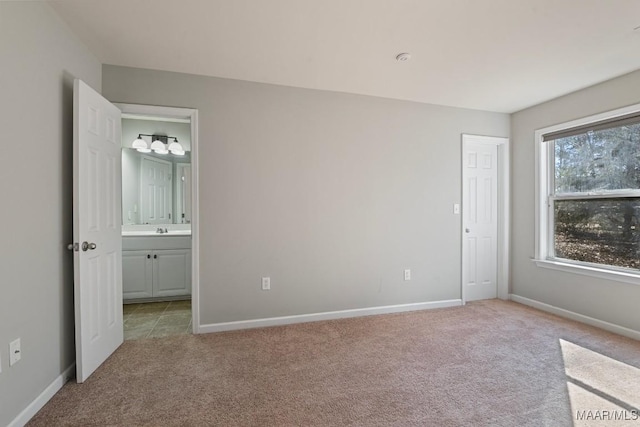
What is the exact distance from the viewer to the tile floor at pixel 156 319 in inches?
112

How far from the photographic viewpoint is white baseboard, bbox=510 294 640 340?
2750 mm

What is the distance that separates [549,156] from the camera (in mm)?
3498

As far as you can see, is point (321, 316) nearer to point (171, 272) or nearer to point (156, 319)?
point (156, 319)

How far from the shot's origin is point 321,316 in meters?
3.15

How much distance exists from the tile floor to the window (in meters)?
4.15

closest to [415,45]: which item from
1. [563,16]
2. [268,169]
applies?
[563,16]

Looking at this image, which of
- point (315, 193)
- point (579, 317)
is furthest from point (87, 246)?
point (579, 317)

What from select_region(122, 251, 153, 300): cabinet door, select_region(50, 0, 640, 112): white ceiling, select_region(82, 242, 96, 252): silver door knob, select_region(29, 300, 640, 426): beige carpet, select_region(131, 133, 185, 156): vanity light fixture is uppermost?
select_region(50, 0, 640, 112): white ceiling

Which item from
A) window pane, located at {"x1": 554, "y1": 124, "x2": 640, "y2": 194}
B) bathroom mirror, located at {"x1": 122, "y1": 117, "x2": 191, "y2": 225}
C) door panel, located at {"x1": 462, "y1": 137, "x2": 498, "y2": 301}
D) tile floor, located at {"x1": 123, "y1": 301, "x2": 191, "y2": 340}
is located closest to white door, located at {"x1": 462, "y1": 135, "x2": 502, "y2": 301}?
door panel, located at {"x1": 462, "y1": 137, "x2": 498, "y2": 301}

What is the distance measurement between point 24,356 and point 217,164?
72.6 inches

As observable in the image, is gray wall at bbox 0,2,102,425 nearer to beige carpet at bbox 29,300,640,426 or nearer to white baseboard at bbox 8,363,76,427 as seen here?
white baseboard at bbox 8,363,76,427

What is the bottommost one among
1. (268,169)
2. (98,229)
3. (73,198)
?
(98,229)

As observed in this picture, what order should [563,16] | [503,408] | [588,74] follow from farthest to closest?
1. [588,74]
2. [563,16]
3. [503,408]

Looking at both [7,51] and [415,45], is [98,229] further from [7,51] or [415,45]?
[415,45]
